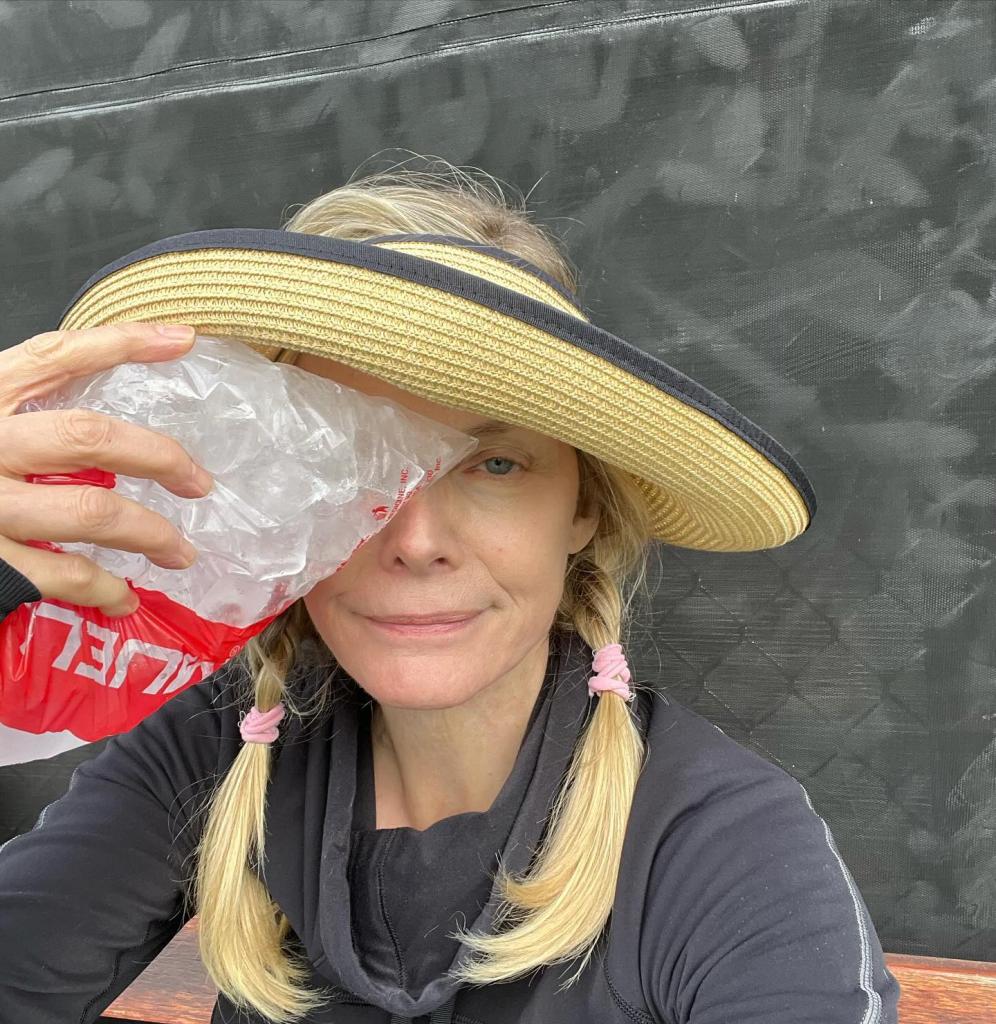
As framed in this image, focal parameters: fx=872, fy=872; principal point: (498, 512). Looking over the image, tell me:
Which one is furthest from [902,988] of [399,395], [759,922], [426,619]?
[399,395]

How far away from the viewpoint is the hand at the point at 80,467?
2.12 ft

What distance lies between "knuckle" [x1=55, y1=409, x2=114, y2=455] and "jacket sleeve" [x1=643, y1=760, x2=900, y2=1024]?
760 millimetres

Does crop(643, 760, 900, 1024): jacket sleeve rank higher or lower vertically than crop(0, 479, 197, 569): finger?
lower

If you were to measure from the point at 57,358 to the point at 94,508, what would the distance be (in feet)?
0.45

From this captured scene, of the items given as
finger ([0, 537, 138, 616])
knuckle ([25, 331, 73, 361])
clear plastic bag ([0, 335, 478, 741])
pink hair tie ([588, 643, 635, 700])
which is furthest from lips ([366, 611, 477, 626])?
knuckle ([25, 331, 73, 361])

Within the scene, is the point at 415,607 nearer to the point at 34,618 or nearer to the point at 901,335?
the point at 34,618

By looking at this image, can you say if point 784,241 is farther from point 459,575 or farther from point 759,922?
point 759,922

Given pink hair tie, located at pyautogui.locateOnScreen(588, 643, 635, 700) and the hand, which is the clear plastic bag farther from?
pink hair tie, located at pyautogui.locateOnScreen(588, 643, 635, 700)

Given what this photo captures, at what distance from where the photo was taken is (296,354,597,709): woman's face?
992 mm

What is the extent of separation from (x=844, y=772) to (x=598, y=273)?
1.05m

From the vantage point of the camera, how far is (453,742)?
124cm

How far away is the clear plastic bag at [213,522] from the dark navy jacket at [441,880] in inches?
17.9

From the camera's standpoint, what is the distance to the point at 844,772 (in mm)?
1654

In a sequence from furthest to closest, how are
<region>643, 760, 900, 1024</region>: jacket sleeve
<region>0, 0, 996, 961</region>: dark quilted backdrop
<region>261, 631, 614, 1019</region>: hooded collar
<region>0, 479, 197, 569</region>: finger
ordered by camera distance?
1. <region>0, 0, 996, 961</region>: dark quilted backdrop
2. <region>261, 631, 614, 1019</region>: hooded collar
3. <region>643, 760, 900, 1024</region>: jacket sleeve
4. <region>0, 479, 197, 569</region>: finger
